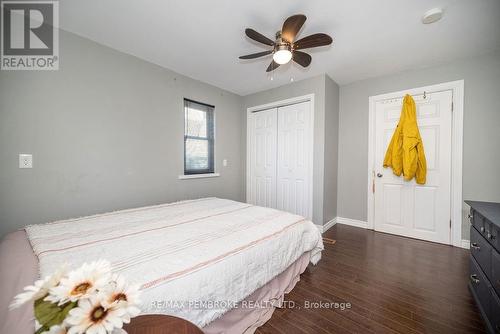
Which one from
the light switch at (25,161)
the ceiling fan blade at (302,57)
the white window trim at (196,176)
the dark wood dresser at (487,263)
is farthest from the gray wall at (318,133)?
the light switch at (25,161)

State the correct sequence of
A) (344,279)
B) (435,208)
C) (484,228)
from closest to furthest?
(484,228) < (344,279) < (435,208)

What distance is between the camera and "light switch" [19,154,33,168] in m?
1.83

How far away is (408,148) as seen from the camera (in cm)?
285

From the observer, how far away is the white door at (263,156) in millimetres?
3764

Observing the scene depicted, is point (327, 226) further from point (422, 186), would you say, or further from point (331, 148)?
point (422, 186)

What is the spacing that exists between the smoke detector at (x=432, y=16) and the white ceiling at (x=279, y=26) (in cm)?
4

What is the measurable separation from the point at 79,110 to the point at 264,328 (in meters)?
2.78

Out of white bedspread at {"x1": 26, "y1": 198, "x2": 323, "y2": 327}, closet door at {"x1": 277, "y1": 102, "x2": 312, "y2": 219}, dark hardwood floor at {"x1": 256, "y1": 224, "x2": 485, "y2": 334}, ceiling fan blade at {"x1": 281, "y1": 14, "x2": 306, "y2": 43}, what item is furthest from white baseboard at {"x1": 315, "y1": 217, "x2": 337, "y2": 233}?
ceiling fan blade at {"x1": 281, "y1": 14, "x2": 306, "y2": 43}

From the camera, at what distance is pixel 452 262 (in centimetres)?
223

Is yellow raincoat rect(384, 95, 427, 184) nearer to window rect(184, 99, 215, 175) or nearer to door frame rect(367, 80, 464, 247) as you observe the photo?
door frame rect(367, 80, 464, 247)

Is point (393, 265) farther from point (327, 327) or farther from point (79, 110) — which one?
point (79, 110)

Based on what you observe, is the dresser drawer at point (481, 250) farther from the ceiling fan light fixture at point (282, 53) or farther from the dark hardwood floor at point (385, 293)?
the ceiling fan light fixture at point (282, 53)

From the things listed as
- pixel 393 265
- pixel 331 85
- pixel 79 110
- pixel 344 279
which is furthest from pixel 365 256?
pixel 79 110

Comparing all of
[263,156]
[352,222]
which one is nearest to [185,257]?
[263,156]
